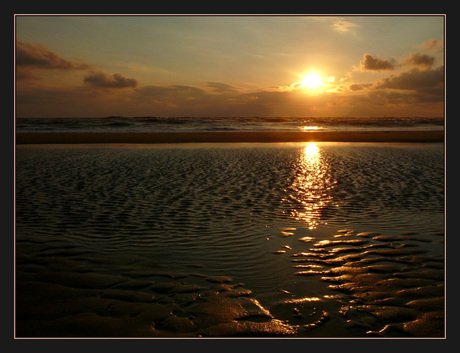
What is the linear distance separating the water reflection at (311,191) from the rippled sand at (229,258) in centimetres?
7

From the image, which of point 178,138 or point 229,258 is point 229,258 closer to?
point 229,258

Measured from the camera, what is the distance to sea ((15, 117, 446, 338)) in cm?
475

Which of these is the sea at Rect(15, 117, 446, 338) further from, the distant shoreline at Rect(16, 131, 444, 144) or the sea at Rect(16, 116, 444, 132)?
the sea at Rect(16, 116, 444, 132)

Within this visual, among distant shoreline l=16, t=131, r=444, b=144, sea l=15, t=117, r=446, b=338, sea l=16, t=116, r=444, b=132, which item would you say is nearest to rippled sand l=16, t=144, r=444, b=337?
sea l=15, t=117, r=446, b=338

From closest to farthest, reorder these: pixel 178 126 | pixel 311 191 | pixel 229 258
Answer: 1. pixel 229 258
2. pixel 311 191
3. pixel 178 126

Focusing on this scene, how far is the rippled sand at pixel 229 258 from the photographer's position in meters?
4.75

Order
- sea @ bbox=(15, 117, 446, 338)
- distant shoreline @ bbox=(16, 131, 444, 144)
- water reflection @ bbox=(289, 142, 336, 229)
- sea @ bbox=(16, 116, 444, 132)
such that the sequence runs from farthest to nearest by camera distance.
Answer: sea @ bbox=(16, 116, 444, 132)
distant shoreline @ bbox=(16, 131, 444, 144)
water reflection @ bbox=(289, 142, 336, 229)
sea @ bbox=(15, 117, 446, 338)

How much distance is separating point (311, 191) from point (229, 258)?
21.0 feet

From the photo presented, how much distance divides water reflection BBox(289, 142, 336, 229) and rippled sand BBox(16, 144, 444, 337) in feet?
0.24

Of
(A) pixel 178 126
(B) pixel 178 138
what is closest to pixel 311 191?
(B) pixel 178 138

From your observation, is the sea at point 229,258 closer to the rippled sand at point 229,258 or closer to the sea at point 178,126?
the rippled sand at point 229,258

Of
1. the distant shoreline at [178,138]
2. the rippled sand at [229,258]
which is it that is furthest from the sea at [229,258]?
the distant shoreline at [178,138]

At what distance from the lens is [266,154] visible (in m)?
22.4

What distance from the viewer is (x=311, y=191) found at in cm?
1234
